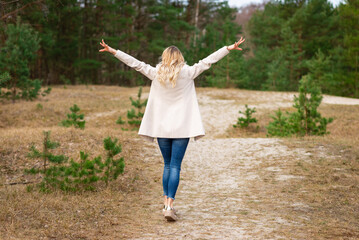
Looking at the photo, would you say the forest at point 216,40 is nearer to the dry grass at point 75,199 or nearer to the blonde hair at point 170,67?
the dry grass at point 75,199

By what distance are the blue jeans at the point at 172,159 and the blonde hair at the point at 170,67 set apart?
678 mm

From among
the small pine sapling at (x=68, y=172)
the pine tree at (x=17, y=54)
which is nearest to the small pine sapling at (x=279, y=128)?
the small pine sapling at (x=68, y=172)

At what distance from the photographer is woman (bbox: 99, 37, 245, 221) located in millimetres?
4203

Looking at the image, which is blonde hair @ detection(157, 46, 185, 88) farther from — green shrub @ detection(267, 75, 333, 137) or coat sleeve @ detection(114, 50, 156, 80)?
green shrub @ detection(267, 75, 333, 137)

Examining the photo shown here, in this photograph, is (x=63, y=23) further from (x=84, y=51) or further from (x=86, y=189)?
(x=86, y=189)

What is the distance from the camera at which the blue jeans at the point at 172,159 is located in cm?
430

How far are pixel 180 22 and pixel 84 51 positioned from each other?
10324 mm

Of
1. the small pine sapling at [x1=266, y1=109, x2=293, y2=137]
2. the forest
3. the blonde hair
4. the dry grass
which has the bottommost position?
the dry grass

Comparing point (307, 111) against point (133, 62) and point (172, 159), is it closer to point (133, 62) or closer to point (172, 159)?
point (172, 159)

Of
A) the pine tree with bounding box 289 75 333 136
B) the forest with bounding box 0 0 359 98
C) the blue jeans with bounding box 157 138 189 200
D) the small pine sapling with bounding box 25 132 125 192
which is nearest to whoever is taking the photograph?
the blue jeans with bounding box 157 138 189 200

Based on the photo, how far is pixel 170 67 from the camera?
13.8 feet

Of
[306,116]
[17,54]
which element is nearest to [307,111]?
[306,116]

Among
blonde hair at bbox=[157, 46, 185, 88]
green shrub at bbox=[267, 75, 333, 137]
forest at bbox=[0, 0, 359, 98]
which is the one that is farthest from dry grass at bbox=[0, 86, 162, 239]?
forest at bbox=[0, 0, 359, 98]

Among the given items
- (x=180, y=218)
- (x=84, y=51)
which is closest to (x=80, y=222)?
(x=180, y=218)
